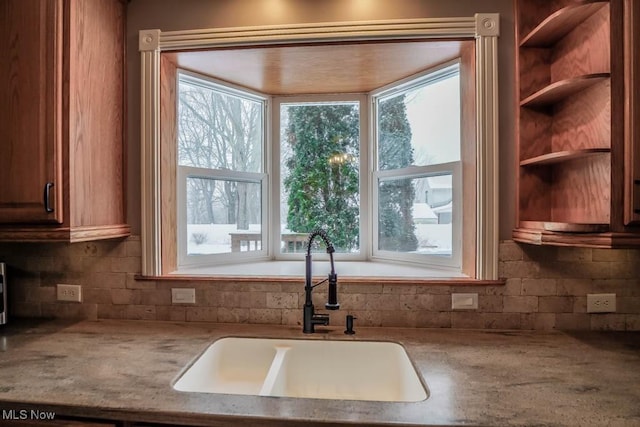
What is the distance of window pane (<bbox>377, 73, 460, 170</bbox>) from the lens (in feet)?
5.99

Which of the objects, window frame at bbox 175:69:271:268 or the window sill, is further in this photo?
window frame at bbox 175:69:271:268

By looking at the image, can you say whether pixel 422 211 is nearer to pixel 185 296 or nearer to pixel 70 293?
pixel 185 296

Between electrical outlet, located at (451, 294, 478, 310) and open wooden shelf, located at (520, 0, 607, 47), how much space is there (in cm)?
112

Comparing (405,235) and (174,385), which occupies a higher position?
(405,235)

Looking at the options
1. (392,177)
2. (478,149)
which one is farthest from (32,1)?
(478,149)

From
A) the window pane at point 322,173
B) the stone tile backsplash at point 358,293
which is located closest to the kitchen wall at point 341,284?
the stone tile backsplash at point 358,293

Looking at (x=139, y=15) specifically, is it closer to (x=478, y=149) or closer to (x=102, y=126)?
(x=102, y=126)

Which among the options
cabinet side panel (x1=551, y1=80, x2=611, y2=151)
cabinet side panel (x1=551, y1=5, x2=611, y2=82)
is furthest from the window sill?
cabinet side panel (x1=551, y1=5, x2=611, y2=82)

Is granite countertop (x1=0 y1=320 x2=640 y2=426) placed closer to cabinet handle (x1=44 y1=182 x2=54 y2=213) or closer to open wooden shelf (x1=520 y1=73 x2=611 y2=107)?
cabinet handle (x1=44 y1=182 x2=54 y2=213)

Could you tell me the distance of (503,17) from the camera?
1606 mm

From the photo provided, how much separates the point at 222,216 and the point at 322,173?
63 centimetres

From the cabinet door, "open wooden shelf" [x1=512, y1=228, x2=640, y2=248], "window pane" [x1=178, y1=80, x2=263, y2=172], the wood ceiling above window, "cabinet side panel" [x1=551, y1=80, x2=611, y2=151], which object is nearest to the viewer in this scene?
"open wooden shelf" [x1=512, y1=228, x2=640, y2=248]

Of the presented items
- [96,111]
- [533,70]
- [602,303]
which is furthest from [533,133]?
[96,111]

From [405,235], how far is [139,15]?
68.5 inches
